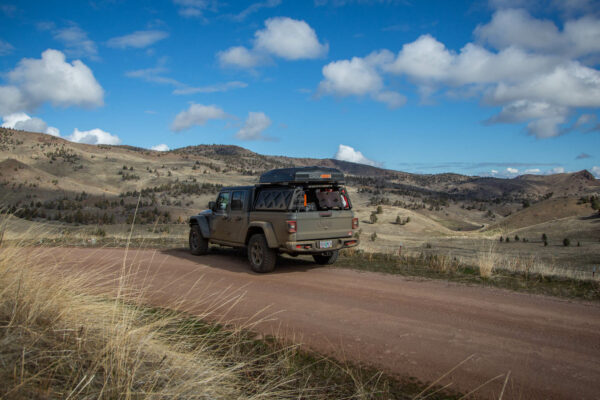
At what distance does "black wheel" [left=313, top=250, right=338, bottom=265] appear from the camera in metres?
10.6

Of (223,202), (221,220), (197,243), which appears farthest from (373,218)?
(221,220)

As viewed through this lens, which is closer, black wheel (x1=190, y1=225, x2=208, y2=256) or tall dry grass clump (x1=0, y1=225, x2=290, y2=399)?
tall dry grass clump (x1=0, y1=225, x2=290, y2=399)

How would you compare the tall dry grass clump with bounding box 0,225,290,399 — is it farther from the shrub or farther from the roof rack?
the shrub

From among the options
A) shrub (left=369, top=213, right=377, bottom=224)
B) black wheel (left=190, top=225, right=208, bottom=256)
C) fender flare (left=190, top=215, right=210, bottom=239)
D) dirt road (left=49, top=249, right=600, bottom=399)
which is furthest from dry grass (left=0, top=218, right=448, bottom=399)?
shrub (left=369, top=213, right=377, bottom=224)

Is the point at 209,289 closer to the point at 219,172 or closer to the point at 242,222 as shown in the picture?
the point at 242,222

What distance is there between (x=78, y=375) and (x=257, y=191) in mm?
8120

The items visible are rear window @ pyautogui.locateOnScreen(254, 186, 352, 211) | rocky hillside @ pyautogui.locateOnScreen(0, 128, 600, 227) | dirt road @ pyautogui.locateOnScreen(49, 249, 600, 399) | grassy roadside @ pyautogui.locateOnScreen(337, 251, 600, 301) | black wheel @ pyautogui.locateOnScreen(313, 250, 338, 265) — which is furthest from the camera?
rocky hillside @ pyautogui.locateOnScreen(0, 128, 600, 227)

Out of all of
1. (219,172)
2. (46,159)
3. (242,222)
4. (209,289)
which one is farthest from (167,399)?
(46,159)

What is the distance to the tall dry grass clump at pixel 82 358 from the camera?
7.82 ft

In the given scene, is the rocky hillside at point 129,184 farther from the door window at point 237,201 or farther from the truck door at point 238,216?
the truck door at point 238,216

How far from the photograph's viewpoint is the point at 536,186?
82562mm

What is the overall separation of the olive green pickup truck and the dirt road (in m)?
0.79

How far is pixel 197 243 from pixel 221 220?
1568 millimetres

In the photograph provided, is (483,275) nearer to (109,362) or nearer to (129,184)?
(109,362)
